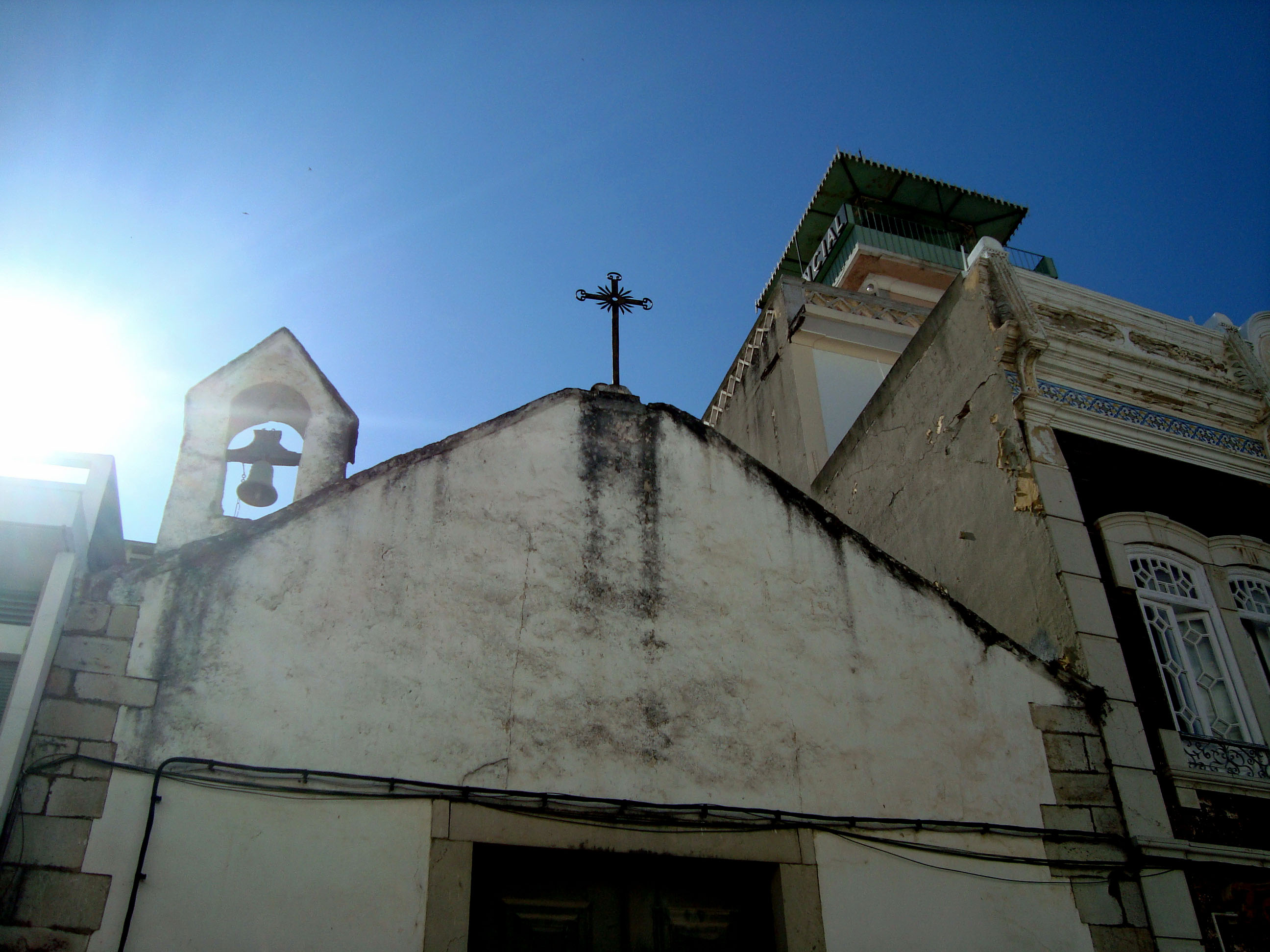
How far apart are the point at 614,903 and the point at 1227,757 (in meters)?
4.75

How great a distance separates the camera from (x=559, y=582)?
6.84 m

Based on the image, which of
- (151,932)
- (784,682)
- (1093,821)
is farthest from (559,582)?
(1093,821)

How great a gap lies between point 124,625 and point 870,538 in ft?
23.9

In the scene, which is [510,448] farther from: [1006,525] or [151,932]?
[1006,525]

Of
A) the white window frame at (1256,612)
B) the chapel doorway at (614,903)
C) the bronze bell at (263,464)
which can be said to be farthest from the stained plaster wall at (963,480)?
the bronze bell at (263,464)

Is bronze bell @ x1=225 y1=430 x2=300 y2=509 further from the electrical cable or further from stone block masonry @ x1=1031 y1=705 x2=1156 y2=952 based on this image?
stone block masonry @ x1=1031 y1=705 x2=1156 y2=952

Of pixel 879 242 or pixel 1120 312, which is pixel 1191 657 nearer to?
pixel 1120 312

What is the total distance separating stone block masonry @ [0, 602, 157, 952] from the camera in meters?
5.11

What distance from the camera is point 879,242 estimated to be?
733 inches

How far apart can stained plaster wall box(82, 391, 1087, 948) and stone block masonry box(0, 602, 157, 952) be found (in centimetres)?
10

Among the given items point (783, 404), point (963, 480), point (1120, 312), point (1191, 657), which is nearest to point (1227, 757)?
point (1191, 657)

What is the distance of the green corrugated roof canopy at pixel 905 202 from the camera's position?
62.4 feet

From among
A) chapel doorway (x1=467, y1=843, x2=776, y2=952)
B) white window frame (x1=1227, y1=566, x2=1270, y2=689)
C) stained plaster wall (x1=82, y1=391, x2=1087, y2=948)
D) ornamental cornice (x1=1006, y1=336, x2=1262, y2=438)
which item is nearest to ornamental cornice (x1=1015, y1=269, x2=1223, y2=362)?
ornamental cornice (x1=1006, y1=336, x2=1262, y2=438)

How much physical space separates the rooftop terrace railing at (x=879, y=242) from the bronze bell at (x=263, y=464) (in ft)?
41.6
